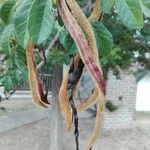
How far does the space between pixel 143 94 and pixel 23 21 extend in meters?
11.8

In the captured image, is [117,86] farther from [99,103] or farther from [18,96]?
[99,103]

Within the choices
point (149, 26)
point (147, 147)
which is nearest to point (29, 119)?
point (147, 147)

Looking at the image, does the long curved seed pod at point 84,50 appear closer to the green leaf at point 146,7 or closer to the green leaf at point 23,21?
the green leaf at point 23,21

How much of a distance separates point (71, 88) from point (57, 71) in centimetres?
675

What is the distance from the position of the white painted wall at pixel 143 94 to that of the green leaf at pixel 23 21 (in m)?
11.5

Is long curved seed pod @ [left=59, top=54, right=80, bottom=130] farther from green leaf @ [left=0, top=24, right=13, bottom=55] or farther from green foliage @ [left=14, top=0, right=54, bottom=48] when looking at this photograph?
green leaf @ [left=0, top=24, right=13, bottom=55]

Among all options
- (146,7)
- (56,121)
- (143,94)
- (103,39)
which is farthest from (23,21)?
(143,94)

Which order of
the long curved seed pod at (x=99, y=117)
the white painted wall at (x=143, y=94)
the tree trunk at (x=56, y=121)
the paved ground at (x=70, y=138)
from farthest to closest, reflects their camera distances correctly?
the white painted wall at (x=143, y=94) → the paved ground at (x=70, y=138) → the tree trunk at (x=56, y=121) → the long curved seed pod at (x=99, y=117)

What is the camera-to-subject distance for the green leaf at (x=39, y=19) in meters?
0.59

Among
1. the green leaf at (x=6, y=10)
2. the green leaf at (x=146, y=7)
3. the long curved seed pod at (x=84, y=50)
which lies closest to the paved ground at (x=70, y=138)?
the green leaf at (x=146, y=7)

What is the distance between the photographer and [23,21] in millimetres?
604

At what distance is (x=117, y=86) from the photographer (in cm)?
968

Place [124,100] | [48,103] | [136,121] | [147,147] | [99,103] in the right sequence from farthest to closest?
[136,121] < [124,100] < [147,147] < [48,103] < [99,103]

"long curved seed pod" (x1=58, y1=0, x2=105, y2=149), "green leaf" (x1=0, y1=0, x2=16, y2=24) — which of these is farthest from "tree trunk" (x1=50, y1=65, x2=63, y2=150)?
"long curved seed pod" (x1=58, y1=0, x2=105, y2=149)
